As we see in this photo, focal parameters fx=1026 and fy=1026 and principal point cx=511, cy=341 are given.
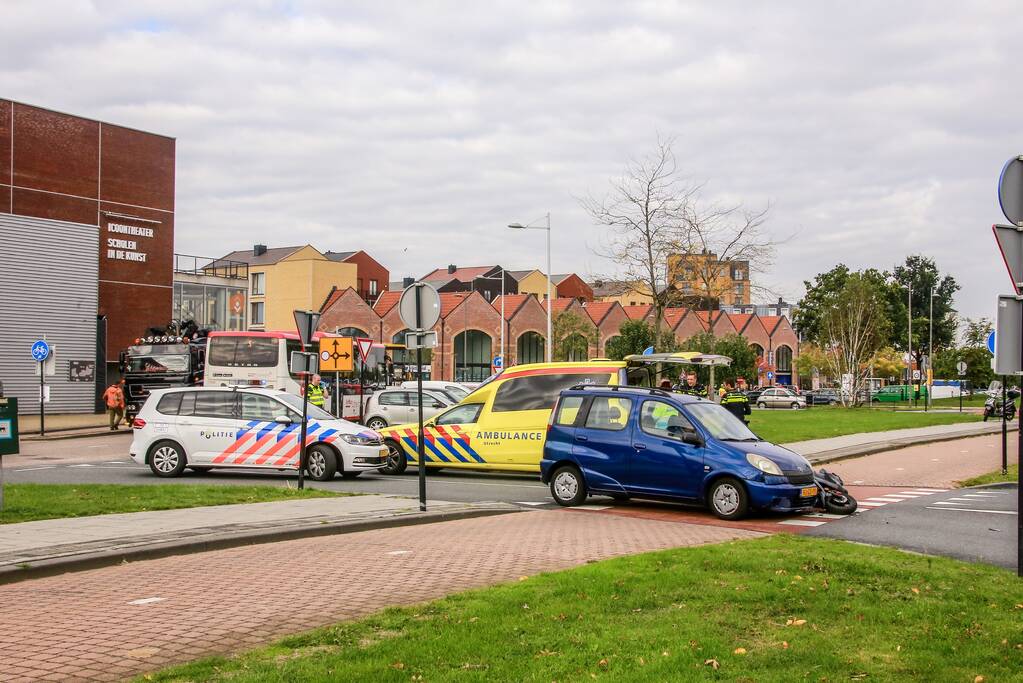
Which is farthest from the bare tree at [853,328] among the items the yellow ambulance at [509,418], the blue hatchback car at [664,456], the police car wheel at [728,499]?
the police car wheel at [728,499]

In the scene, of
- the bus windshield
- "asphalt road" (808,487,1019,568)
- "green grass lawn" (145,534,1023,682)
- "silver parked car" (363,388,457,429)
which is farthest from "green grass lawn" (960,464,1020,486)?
the bus windshield

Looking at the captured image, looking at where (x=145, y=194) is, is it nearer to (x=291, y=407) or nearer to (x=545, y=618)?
(x=291, y=407)

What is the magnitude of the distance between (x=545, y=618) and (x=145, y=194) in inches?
1822

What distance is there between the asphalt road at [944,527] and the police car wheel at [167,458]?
11853 millimetres

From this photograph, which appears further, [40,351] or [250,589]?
[40,351]

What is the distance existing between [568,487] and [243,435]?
271 inches

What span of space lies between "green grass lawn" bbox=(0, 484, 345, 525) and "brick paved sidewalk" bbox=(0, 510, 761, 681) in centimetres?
323

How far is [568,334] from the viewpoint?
7844 cm

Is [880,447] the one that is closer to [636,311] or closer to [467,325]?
[467,325]

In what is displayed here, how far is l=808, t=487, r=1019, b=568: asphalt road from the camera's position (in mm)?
10297

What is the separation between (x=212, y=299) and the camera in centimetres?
6812

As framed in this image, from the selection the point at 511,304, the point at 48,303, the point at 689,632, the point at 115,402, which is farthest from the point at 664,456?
the point at 511,304

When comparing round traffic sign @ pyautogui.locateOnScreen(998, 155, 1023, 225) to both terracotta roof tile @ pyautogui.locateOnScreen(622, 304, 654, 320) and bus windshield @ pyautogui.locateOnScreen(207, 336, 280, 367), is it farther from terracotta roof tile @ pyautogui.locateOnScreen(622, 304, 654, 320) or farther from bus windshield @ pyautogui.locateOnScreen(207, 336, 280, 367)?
terracotta roof tile @ pyautogui.locateOnScreen(622, 304, 654, 320)

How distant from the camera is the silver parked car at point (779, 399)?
72.4 metres
